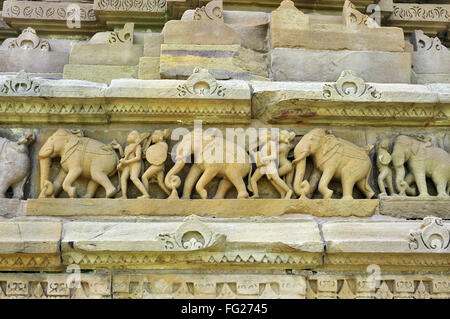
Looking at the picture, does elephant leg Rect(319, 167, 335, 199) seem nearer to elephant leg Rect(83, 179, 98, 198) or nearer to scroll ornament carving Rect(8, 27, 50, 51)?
elephant leg Rect(83, 179, 98, 198)

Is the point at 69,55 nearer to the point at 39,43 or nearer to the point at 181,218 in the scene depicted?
the point at 39,43

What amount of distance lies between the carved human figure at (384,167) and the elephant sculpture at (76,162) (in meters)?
2.19

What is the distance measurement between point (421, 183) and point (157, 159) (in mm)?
2183

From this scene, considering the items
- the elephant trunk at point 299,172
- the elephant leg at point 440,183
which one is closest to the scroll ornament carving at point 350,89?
the elephant trunk at point 299,172

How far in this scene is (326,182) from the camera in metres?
4.53

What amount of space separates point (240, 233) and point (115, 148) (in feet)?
4.35

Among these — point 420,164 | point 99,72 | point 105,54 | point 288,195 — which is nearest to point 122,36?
point 105,54

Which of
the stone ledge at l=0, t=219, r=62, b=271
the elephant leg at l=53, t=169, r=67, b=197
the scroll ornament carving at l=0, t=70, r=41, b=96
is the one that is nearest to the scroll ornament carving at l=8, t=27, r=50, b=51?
the scroll ornament carving at l=0, t=70, r=41, b=96

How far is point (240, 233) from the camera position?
4133 mm

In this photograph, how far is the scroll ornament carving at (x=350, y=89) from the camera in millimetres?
4654

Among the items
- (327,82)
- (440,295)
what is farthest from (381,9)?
(440,295)

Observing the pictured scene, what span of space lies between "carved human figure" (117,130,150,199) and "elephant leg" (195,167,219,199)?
41 centimetres

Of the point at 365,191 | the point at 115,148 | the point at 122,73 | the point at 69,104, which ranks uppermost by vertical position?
the point at 122,73

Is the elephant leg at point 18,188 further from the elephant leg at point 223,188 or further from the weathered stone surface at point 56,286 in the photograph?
the elephant leg at point 223,188
